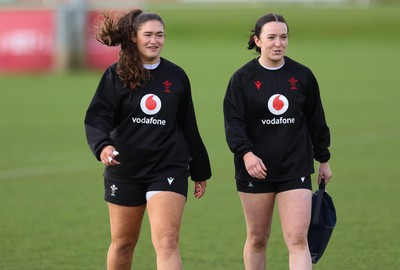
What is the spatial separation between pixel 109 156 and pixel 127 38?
1010 mm

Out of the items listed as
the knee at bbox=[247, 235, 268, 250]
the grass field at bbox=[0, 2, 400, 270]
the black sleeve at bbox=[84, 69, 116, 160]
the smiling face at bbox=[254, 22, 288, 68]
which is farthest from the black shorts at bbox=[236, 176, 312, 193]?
the grass field at bbox=[0, 2, 400, 270]

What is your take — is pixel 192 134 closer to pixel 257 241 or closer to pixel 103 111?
pixel 103 111

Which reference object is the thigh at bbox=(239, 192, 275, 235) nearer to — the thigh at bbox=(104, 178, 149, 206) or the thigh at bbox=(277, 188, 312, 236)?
the thigh at bbox=(277, 188, 312, 236)

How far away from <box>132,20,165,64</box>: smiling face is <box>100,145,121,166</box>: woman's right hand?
781mm

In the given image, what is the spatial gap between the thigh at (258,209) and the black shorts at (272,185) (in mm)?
33

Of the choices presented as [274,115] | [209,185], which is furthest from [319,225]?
[209,185]

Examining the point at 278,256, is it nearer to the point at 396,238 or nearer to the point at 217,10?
the point at 396,238

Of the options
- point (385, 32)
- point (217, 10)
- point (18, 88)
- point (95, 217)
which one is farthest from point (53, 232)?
point (217, 10)

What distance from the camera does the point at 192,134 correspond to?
769 centimetres

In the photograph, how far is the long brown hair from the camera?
7527 millimetres

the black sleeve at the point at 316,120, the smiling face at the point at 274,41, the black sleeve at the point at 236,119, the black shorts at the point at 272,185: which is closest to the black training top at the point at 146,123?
the black sleeve at the point at 236,119

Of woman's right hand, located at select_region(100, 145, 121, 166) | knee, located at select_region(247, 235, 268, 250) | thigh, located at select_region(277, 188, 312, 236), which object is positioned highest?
woman's right hand, located at select_region(100, 145, 121, 166)

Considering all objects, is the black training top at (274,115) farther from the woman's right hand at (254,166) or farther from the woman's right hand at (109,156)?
the woman's right hand at (109,156)

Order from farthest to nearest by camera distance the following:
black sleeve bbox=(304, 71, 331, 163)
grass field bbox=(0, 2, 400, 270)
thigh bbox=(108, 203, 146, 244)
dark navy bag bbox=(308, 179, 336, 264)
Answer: grass field bbox=(0, 2, 400, 270), dark navy bag bbox=(308, 179, 336, 264), black sleeve bbox=(304, 71, 331, 163), thigh bbox=(108, 203, 146, 244)
